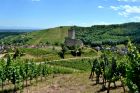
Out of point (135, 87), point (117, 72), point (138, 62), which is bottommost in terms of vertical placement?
point (117, 72)

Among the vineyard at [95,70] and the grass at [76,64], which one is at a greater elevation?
the vineyard at [95,70]

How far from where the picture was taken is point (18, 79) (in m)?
101

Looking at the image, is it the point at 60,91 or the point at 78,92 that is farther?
Result: the point at 60,91

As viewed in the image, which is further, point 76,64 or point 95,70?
point 76,64

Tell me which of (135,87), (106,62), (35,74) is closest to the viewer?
(135,87)

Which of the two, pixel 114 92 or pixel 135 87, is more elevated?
pixel 135 87

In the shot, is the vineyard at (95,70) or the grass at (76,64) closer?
the vineyard at (95,70)

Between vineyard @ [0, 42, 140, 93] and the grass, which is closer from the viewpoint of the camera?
vineyard @ [0, 42, 140, 93]

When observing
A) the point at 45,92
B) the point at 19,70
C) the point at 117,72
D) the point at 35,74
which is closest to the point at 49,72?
the point at 35,74

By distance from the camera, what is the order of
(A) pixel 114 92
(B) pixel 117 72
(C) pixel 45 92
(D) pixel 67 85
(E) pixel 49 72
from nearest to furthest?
(B) pixel 117 72, (A) pixel 114 92, (C) pixel 45 92, (D) pixel 67 85, (E) pixel 49 72

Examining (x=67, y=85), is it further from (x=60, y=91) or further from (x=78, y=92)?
(x=78, y=92)

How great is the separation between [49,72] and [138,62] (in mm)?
123436

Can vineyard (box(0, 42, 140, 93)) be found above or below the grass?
above

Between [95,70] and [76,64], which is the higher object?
[95,70]
